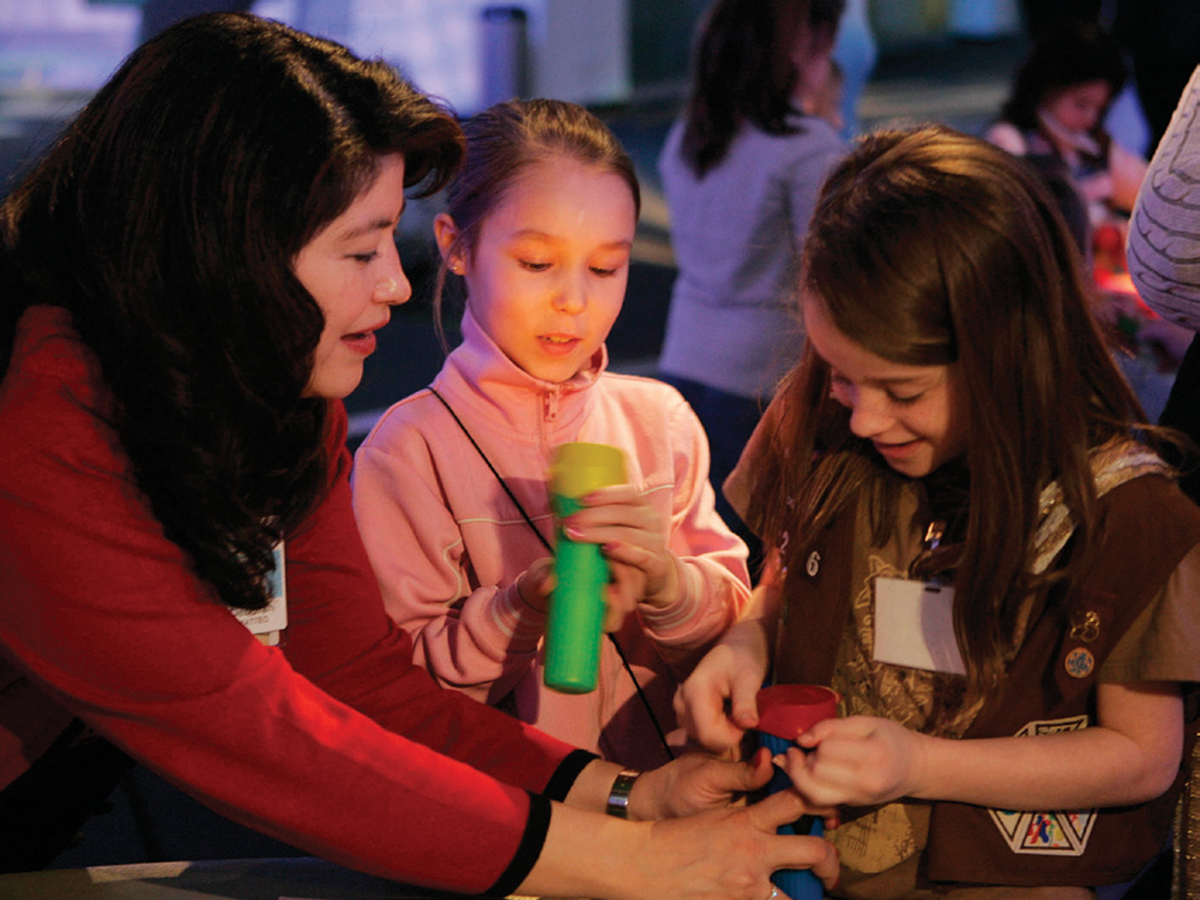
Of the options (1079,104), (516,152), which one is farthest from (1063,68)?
(516,152)

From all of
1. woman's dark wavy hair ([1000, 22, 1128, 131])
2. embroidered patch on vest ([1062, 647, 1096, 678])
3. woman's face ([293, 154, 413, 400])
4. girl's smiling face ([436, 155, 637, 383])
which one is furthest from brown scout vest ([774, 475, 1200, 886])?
woman's dark wavy hair ([1000, 22, 1128, 131])

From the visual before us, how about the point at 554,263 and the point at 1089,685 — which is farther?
the point at 554,263

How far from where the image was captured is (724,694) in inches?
50.6

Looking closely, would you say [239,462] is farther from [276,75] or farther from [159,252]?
[276,75]

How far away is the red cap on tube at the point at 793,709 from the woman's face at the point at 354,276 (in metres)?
0.56

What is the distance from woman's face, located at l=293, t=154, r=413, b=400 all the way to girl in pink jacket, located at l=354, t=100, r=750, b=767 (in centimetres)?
24

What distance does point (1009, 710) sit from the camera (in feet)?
3.78

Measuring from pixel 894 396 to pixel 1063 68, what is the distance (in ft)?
10.8

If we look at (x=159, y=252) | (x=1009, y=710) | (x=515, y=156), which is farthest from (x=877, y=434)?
(x=159, y=252)

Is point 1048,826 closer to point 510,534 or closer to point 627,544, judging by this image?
point 627,544

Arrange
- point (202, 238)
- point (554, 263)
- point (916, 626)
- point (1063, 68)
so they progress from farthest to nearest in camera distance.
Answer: point (1063, 68) → point (554, 263) → point (916, 626) → point (202, 238)

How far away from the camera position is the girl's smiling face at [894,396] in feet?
3.72

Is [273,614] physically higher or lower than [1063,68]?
lower

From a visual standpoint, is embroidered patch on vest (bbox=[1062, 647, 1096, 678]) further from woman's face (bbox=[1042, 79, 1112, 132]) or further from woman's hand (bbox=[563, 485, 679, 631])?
woman's face (bbox=[1042, 79, 1112, 132])
